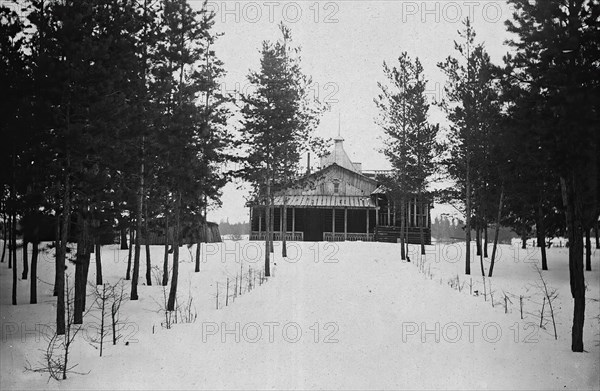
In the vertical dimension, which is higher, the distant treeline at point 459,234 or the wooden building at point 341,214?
the wooden building at point 341,214

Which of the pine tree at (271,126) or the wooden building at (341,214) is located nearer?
the pine tree at (271,126)

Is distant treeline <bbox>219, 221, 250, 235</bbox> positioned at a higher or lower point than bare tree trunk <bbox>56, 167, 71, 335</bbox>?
lower

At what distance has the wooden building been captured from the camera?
36.3m

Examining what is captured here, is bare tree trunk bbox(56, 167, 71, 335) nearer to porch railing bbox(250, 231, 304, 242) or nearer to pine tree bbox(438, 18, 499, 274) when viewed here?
pine tree bbox(438, 18, 499, 274)

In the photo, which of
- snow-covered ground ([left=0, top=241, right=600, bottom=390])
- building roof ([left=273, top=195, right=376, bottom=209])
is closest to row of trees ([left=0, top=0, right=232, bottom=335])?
snow-covered ground ([left=0, top=241, right=600, bottom=390])

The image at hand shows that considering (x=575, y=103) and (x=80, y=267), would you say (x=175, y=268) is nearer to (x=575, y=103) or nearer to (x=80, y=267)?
(x=80, y=267)

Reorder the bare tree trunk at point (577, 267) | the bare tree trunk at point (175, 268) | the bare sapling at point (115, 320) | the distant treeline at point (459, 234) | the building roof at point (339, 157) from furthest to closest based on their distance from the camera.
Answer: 1. the distant treeline at point (459, 234)
2. the building roof at point (339, 157)
3. the bare tree trunk at point (175, 268)
4. the bare sapling at point (115, 320)
5. the bare tree trunk at point (577, 267)

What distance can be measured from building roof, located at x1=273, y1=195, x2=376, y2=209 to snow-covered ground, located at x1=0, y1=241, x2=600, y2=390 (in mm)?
15742

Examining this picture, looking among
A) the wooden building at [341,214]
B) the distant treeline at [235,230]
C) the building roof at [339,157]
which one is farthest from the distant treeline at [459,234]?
the distant treeline at [235,230]

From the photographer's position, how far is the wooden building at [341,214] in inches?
1428

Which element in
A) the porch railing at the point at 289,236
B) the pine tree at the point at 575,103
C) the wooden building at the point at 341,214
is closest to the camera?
the pine tree at the point at 575,103

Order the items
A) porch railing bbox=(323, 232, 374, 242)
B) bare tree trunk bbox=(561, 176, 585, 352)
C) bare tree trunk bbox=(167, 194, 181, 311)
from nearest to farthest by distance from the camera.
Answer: bare tree trunk bbox=(561, 176, 585, 352), bare tree trunk bbox=(167, 194, 181, 311), porch railing bbox=(323, 232, 374, 242)

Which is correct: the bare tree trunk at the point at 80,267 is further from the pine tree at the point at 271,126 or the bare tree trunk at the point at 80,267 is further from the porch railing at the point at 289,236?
the porch railing at the point at 289,236

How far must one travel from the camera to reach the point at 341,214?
38.2 metres
